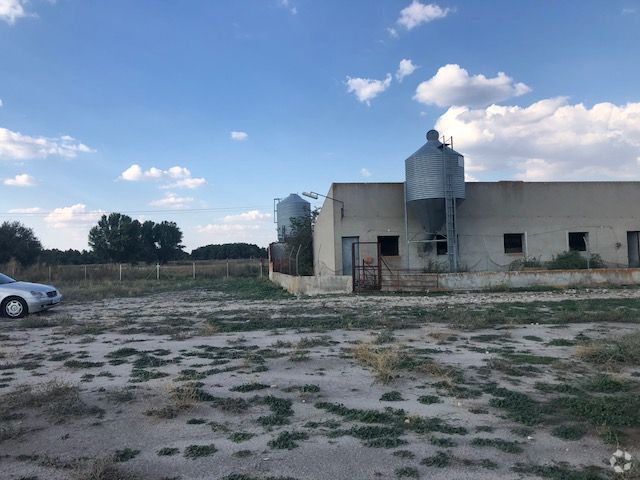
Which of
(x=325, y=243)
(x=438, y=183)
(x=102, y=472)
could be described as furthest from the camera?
(x=325, y=243)

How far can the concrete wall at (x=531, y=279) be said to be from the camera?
20.4 m

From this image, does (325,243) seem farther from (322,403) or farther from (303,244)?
(322,403)

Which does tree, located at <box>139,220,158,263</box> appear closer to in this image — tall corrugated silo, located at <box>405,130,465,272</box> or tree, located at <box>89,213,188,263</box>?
tree, located at <box>89,213,188,263</box>

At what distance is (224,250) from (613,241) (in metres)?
→ 89.4

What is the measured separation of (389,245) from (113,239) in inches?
2705

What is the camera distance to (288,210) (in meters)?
40.7

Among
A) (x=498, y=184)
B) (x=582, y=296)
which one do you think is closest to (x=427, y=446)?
(x=582, y=296)

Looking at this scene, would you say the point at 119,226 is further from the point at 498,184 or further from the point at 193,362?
the point at 193,362

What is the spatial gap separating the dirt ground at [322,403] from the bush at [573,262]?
49.8ft

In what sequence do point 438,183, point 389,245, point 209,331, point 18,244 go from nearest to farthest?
point 209,331 < point 438,183 < point 389,245 < point 18,244

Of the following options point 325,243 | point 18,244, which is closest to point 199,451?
point 325,243

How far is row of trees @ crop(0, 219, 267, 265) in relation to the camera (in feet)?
166

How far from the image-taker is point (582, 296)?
17.3m

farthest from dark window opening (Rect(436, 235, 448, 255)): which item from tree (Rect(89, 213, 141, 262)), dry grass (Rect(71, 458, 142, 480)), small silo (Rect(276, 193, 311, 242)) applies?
tree (Rect(89, 213, 141, 262))
